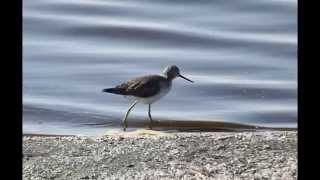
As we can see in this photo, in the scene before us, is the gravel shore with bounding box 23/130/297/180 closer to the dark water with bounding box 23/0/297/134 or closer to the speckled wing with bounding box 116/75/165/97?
the speckled wing with bounding box 116/75/165/97

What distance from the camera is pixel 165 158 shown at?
4.63 m

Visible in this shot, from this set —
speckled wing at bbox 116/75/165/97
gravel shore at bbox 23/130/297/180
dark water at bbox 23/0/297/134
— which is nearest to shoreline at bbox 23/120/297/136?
dark water at bbox 23/0/297/134

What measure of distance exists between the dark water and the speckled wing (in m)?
0.46

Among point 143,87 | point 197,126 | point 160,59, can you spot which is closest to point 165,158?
point 143,87

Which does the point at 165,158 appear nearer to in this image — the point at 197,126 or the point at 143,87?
the point at 143,87

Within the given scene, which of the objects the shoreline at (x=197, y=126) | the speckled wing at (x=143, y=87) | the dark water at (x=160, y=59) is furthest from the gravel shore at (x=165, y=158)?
the dark water at (x=160, y=59)

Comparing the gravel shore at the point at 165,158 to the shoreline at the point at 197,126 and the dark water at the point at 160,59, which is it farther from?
the dark water at the point at 160,59

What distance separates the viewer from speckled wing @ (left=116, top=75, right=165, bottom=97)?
8.20m

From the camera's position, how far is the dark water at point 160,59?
356 inches

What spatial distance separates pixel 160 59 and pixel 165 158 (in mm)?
6397

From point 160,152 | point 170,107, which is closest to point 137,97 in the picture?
point 170,107

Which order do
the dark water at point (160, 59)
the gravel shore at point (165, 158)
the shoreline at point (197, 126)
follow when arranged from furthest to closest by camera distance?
the dark water at point (160, 59) < the shoreline at point (197, 126) < the gravel shore at point (165, 158)

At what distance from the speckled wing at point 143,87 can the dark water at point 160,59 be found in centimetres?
46
